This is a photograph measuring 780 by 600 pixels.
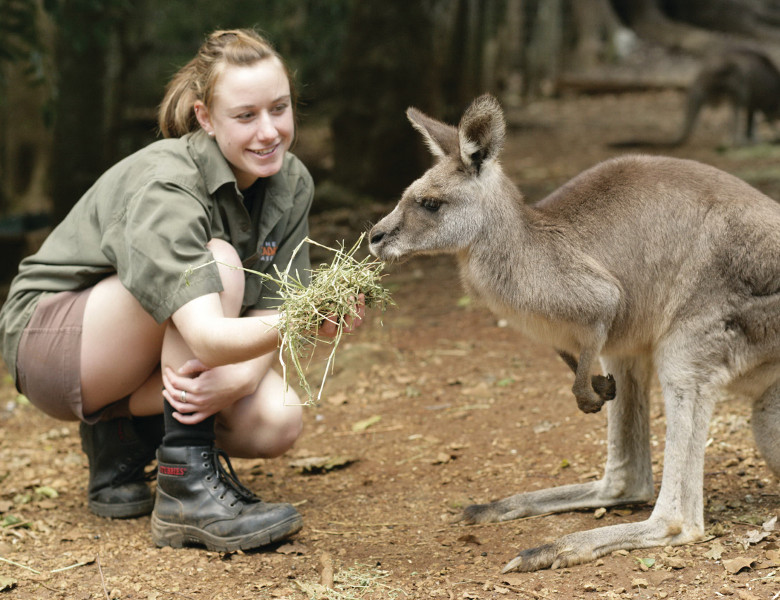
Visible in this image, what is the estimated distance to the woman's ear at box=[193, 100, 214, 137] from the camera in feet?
9.14

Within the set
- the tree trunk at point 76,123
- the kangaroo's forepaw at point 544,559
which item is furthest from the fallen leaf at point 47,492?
the tree trunk at point 76,123

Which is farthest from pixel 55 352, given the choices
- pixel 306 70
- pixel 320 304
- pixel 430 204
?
pixel 306 70

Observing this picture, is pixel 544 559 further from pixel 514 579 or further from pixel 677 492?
pixel 677 492

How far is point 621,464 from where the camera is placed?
2.94m

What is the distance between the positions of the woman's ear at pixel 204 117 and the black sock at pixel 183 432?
2.68ft

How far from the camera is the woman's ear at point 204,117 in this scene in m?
2.79

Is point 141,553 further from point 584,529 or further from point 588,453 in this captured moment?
point 588,453

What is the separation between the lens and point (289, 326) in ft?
7.72

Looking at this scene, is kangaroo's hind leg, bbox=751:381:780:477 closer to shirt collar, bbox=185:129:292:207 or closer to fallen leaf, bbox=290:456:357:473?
fallen leaf, bbox=290:456:357:473

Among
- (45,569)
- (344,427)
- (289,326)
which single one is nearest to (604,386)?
(289,326)

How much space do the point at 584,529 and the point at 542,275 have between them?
80cm

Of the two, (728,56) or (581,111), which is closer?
(728,56)

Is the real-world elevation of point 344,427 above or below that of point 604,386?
below

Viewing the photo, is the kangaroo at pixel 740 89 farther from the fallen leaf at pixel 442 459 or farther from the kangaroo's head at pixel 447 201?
the kangaroo's head at pixel 447 201
